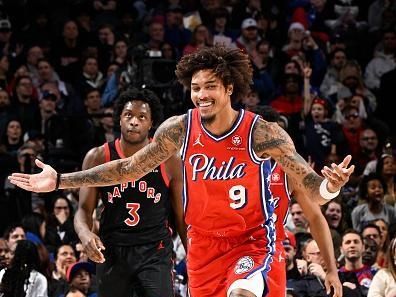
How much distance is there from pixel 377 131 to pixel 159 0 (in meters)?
3.96

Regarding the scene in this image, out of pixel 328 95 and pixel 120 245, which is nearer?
pixel 120 245

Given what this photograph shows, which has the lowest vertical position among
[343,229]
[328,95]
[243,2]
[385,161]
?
[343,229]

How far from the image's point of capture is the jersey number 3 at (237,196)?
5.56 meters

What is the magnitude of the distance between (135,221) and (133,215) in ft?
0.14

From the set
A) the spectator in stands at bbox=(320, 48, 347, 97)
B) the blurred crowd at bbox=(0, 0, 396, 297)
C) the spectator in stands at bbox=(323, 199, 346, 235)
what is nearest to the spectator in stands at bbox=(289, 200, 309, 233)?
the blurred crowd at bbox=(0, 0, 396, 297)

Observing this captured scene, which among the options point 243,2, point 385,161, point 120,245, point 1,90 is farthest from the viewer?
point 243,2

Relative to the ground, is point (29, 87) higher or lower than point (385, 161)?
higher

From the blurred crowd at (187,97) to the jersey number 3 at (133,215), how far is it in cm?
111

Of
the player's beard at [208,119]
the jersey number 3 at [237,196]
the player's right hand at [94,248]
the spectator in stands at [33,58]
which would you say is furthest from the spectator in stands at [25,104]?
the jersey number 3 at [237,196]

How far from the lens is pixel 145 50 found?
1012cm

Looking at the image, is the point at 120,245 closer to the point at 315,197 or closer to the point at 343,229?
the point at 315,197

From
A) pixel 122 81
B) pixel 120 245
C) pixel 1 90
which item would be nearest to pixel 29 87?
pixel 1 90

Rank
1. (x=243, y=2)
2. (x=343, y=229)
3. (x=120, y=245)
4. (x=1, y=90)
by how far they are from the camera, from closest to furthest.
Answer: (x=120, y=245), (x=343, y=229), (x=1, y=90), (x=243, y=2)

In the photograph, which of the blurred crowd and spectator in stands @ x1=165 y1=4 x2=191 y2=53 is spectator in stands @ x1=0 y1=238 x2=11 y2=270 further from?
spectator in stands @ x1=165 y1=4 x2=191 y2=53
